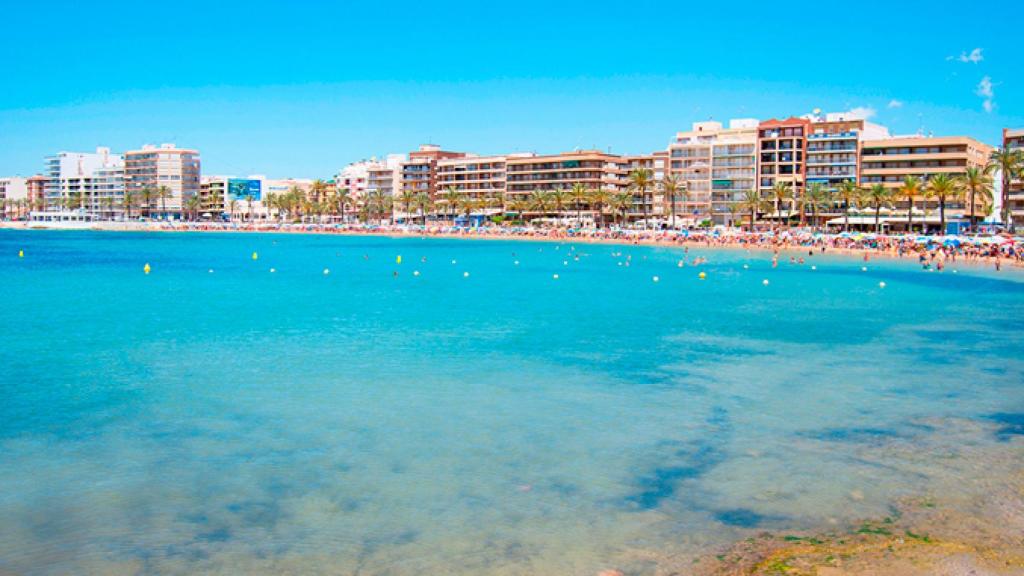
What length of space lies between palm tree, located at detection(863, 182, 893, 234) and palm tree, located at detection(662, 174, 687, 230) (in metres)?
24.4

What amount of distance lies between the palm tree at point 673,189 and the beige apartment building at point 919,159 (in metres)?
23.1

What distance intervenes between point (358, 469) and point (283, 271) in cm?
4936

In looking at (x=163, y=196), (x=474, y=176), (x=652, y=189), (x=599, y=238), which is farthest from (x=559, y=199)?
(x=163, y=196)

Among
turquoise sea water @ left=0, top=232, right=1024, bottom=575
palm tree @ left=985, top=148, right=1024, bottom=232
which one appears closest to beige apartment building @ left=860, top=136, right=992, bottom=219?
palm tree @ left=985, top=148, right=1024, bottom=232

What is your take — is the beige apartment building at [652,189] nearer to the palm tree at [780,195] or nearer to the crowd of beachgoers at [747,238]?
the crowd of beachgoers at [747,238]

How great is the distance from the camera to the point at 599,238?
→ 11225cm

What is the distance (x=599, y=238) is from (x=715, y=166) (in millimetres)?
19060

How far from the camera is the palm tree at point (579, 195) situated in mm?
124856

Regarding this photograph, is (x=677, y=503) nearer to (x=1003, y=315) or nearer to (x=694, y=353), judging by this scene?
(x=694, y=353)

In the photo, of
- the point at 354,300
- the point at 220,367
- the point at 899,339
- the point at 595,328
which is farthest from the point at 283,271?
the point at 899,339

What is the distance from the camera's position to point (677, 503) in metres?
11.5

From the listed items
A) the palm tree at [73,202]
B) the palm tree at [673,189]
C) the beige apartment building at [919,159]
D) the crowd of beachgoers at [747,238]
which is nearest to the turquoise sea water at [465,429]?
the crowd of beachgoers at [747,238]

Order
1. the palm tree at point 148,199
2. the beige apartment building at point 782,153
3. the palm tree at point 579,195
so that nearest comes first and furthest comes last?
the beige apartment building at point 782,153 → the palm tree at point 579,195 → the palm tree at point 148,199

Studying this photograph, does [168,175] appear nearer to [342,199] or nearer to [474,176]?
[342,199]
